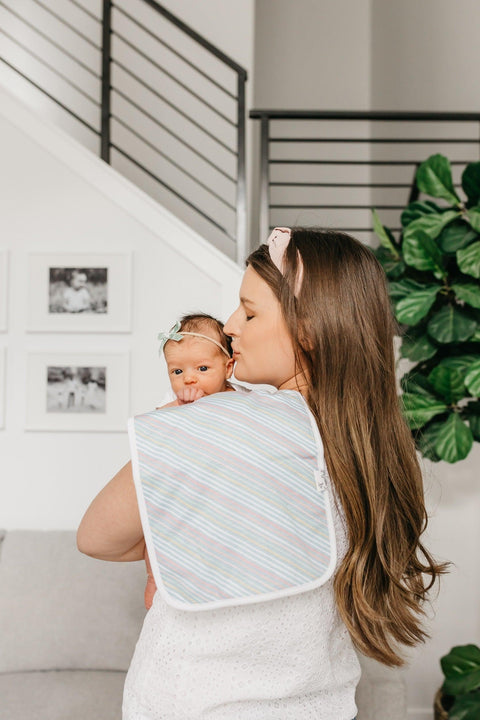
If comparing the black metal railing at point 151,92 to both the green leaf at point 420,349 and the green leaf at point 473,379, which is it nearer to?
the green leaf at point 420,349

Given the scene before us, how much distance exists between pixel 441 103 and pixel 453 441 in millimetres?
2480

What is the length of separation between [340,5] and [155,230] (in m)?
3.69

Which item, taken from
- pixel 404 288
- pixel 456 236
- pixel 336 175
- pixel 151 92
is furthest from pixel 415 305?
pixel 336 175

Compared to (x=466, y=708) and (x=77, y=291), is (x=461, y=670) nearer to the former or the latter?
(x=466, y=708)

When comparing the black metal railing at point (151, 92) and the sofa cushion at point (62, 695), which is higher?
the black metal railing at point (151, 92)

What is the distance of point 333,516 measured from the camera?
97cm

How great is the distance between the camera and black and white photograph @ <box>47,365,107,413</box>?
2850 mm

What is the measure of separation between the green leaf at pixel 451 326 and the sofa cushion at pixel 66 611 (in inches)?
55.9

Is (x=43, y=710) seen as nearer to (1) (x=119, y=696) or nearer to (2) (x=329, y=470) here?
(1) (x=119, y=696)

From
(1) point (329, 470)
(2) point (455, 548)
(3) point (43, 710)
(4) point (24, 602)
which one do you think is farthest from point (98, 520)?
(2) point (455, 548)

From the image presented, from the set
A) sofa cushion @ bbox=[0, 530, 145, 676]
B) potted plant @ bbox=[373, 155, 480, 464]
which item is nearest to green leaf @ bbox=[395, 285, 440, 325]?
potted plant @ bbox=[373, 155, 480, 464]

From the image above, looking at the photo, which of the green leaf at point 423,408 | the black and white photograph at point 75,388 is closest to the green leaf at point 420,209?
the green leaf at point 423,408

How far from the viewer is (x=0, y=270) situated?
9.37ft

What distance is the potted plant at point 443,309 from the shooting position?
8.14 feet
